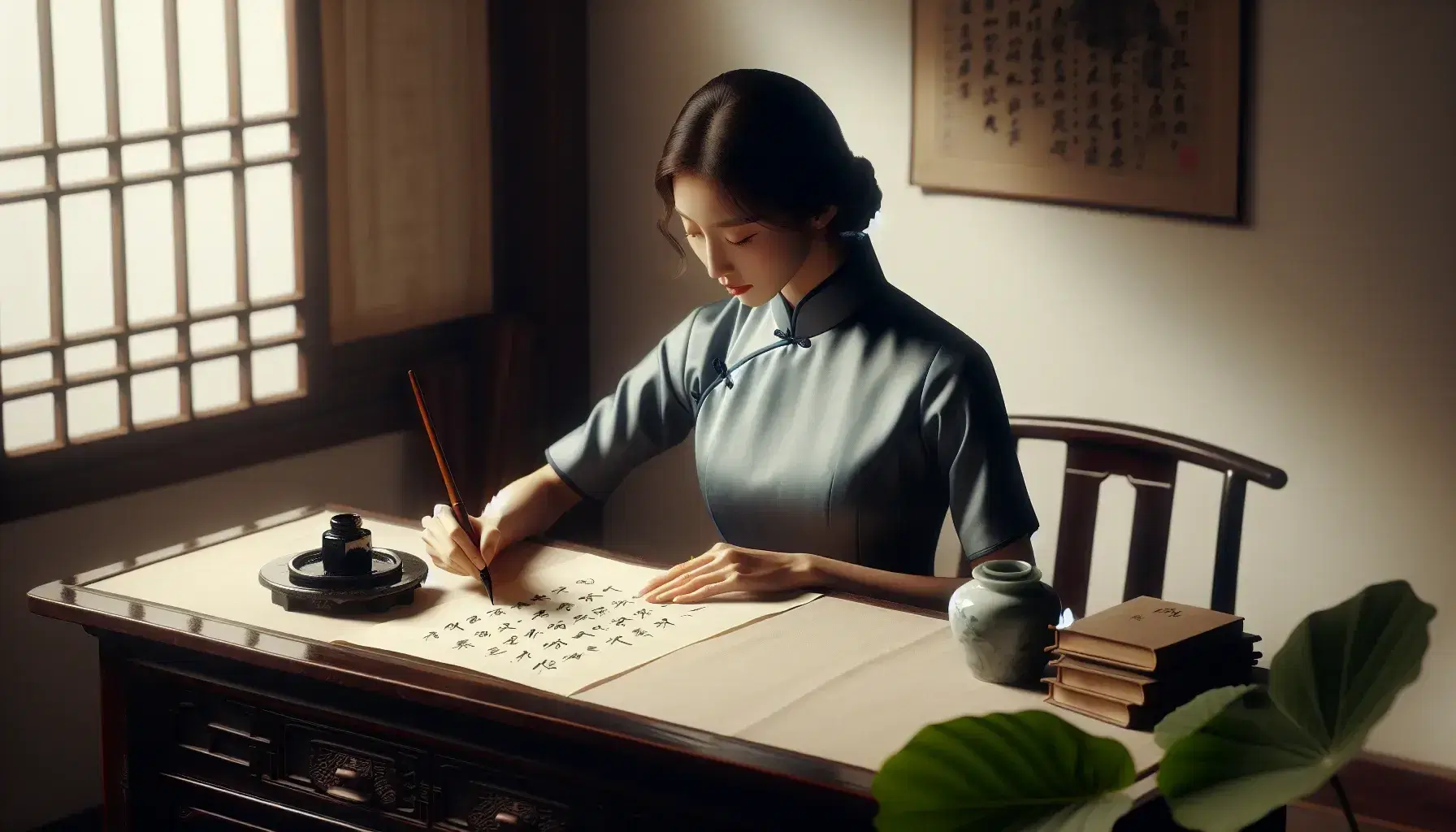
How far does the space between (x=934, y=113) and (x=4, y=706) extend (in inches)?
86.4

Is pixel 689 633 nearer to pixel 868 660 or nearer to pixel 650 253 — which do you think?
pixel 868 660

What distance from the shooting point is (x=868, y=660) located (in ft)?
5.75

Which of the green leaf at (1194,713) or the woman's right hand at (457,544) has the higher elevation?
the green leaf at (1194,713)

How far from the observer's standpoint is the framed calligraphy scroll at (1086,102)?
10.8 feet

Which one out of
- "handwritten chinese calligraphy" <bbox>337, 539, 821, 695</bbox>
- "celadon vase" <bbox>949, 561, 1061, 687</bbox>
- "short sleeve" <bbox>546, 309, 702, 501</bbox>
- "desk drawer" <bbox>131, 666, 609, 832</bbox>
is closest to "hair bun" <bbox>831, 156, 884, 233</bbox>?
"short sleeve" <bbox>546, 309, 702, 501</bbox>

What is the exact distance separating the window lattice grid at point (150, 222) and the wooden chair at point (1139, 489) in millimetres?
1646

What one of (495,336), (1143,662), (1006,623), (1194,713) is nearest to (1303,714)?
(1194,713)

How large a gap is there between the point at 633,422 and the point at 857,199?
1.65 feet

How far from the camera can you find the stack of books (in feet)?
5.14

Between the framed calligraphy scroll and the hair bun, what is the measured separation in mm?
1300

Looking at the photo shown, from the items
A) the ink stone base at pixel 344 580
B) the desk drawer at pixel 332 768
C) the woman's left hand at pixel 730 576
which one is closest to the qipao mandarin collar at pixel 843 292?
the woman's left hand at pixel 730 576

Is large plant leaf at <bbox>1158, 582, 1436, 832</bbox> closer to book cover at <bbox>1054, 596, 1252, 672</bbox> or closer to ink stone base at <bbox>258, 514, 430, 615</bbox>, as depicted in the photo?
book cover at <bbox>1054, 596, 1252, 672</bbox>

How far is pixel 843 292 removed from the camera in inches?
90.6

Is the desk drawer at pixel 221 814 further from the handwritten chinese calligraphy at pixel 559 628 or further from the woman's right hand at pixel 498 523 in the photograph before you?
the woman's right hand at pixel 498 523
